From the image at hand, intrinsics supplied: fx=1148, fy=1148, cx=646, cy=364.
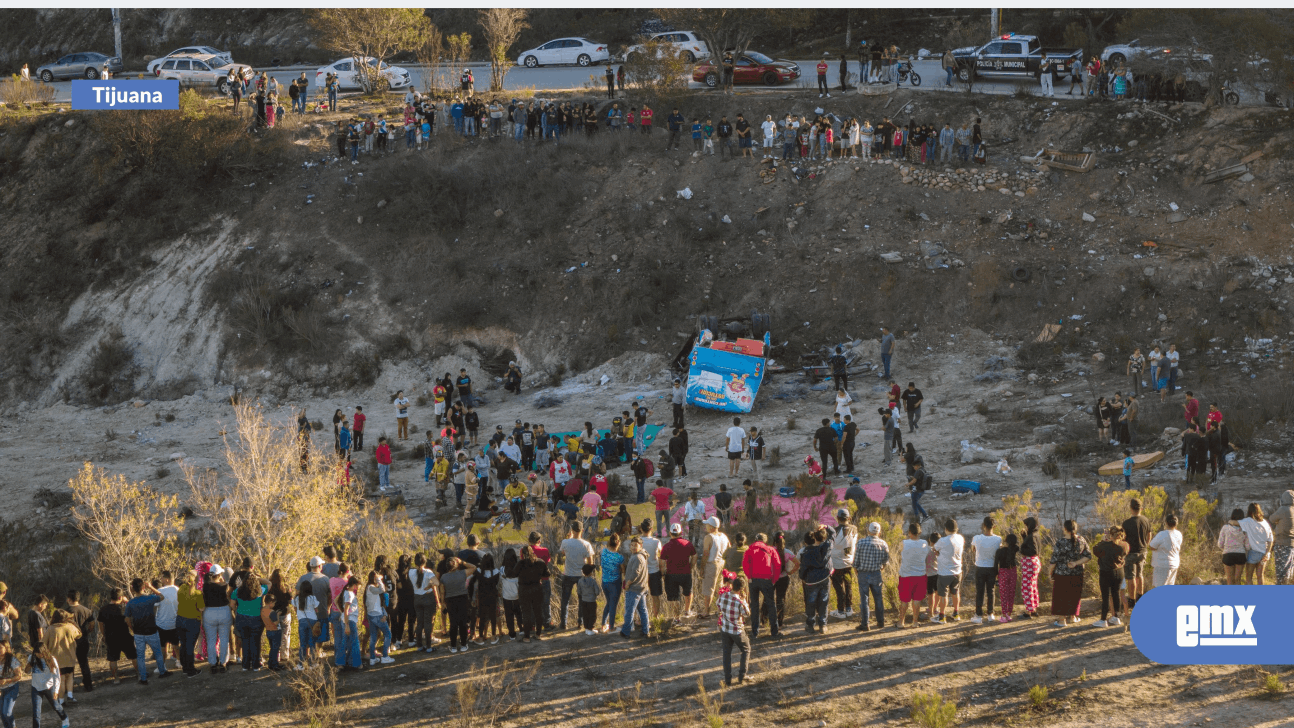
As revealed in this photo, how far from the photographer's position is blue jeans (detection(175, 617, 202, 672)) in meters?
12.6

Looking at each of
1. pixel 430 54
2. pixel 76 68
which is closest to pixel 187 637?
pixel 430 54

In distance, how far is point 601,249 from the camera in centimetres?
3262

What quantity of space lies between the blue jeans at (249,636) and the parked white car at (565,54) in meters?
32.8

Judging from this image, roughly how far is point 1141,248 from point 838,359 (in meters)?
9.37

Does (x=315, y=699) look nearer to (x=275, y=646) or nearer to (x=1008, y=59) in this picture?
(x=275, y=646)

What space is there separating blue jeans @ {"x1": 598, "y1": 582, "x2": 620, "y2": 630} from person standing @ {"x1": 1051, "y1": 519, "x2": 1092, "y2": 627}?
4.94 meters

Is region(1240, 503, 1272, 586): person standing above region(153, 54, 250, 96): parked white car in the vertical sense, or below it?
below

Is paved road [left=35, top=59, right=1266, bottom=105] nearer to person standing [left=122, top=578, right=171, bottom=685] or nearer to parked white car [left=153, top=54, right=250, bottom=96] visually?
parked white car [left=153, top=54, right=250, bottom=96]

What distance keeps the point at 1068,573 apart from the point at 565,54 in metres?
33.7

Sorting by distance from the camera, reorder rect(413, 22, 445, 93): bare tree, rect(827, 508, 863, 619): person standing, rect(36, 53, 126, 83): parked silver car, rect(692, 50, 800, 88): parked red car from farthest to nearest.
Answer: rect(36, 53, 126, 83): parked silver car → rect(413, 22, 445, 93): bare tree → rect(692, 50, 800, 88): parked red car → rect(827, 508, 863, 619): person standing

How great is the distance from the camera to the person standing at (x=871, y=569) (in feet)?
41.3

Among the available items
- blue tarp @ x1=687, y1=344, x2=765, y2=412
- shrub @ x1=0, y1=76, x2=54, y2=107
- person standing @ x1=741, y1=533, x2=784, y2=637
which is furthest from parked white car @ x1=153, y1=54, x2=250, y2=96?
person standing @ x1=741, y1=533, x2=784, y2=637

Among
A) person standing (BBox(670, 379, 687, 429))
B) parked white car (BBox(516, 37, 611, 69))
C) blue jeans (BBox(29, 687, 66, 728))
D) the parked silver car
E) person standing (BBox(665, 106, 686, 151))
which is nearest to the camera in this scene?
blue jeans (BBox(29, 687, 66, 728))

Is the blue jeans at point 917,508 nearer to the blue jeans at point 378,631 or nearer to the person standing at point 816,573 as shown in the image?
the person standing at point 816,573
